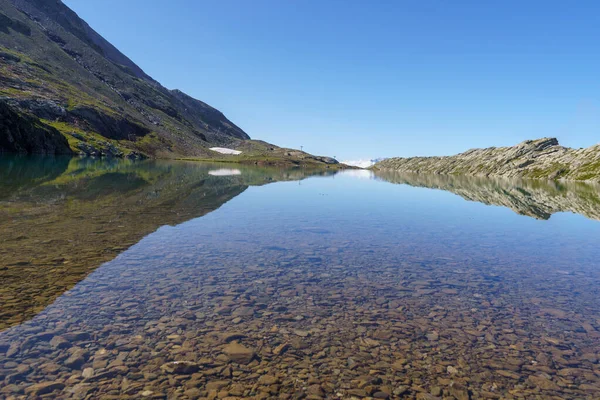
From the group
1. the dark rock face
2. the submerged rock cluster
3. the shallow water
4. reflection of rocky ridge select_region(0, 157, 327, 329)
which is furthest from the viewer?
the dark rock face

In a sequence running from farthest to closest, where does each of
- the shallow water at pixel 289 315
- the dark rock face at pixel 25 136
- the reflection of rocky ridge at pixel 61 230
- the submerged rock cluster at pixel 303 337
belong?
the dark rock face at pixel 25 136 < the reflection of rocky ridge at pixel 61 230 < the shallow water at pixel 289 315 < the submerged rock cluster at pixel 303 337

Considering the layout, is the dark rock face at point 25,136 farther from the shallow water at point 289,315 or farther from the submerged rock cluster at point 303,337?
the submerged rock cluster at point 303,337

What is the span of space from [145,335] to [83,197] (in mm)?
36555

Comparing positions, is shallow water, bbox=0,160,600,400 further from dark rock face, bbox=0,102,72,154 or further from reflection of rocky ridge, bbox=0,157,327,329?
dark rock face, bbox=0,102,72,154

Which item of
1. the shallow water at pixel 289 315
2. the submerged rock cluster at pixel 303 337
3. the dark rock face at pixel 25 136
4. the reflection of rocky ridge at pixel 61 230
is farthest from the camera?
the dark rock face at pixel 25 136

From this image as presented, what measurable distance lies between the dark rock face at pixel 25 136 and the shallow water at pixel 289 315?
151055 millimetres

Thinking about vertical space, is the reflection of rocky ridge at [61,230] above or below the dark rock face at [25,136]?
below

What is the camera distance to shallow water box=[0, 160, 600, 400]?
9508 mm

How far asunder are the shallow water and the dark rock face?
151055 mm

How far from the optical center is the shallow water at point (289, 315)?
951 cm

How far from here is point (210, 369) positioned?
9.92 meters

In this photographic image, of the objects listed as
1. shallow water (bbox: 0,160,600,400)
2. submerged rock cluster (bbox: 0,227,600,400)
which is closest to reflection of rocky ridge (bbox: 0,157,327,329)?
shallow water (bbox: 0,160,600,400)

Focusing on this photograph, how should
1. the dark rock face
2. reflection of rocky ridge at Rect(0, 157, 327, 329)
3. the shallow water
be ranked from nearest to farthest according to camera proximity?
the shallow water → reflection of rocky ridge at Rect(0, 157, 327, 329) → the dark rock face

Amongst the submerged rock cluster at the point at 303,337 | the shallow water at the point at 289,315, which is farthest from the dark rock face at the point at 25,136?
the submerged rock cluster at the point at 303,337
